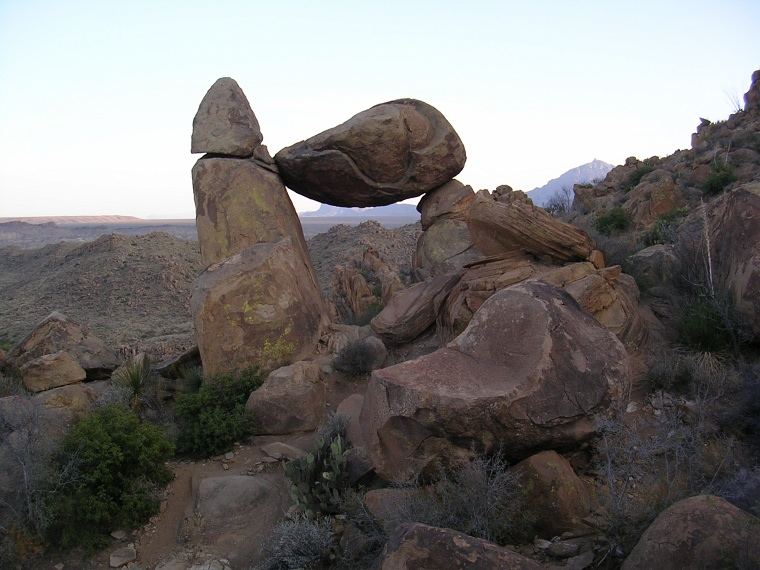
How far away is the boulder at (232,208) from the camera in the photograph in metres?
9.36

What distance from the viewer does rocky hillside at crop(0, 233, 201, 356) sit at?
20781 mm

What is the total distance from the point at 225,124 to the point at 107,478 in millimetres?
5561

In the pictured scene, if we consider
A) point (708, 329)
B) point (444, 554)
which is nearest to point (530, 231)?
point (708, 329)

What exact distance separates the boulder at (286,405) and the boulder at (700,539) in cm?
451

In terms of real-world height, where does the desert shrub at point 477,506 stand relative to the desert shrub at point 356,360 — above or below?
below

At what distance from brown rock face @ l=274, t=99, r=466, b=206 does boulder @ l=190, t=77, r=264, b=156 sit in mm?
597

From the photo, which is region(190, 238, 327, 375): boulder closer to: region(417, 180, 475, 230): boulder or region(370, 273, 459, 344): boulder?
region(370, 273, 459, 344): boulder

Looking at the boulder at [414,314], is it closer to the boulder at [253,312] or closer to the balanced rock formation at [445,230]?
the boulder at [253,312]

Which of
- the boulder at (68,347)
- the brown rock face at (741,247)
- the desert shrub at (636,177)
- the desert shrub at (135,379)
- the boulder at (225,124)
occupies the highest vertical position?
the boulder at (225,124)

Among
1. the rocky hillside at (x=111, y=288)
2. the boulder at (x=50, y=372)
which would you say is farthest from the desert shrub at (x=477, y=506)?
the rocky hillside at (x=111, y=288)

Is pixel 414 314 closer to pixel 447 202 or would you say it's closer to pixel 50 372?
pixel 447 202

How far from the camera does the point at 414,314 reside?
8.71 m

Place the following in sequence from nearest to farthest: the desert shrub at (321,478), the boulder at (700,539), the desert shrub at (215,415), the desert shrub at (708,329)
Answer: the boulder at (700,539) < the desert shrub at (321,478) < the desert shrub at (708,329) < the desert shrub at (215,415)

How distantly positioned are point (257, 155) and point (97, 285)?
18.6 metres
